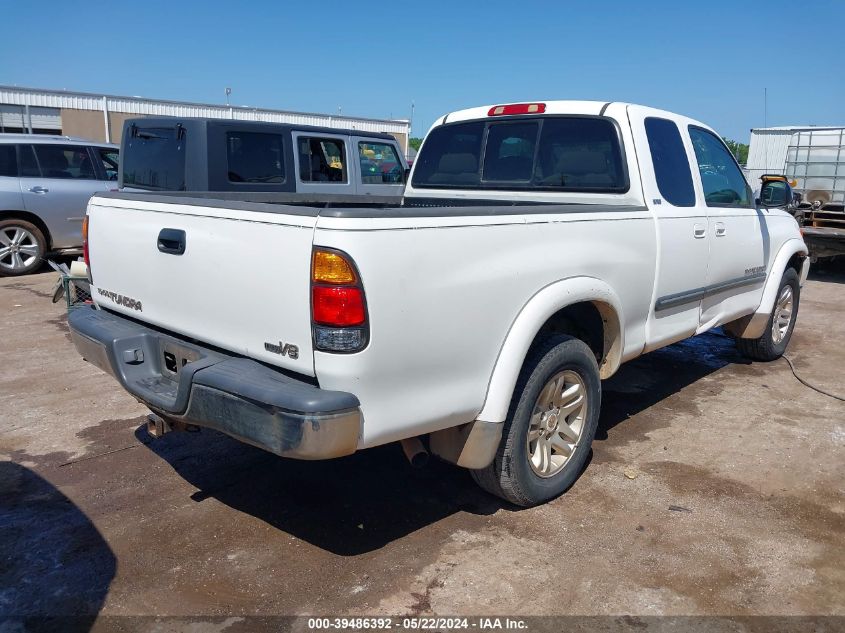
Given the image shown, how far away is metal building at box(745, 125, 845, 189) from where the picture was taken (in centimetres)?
1220

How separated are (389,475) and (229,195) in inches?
71.2

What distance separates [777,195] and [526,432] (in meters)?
3.40

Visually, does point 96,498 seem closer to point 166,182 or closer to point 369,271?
point 369,271

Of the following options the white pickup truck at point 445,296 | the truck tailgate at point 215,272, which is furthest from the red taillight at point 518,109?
the truck tailgate at point 215,272

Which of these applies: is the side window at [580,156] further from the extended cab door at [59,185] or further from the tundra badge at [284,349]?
the extended cab door at [59,185]

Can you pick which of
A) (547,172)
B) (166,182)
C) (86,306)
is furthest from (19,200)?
(547,172)

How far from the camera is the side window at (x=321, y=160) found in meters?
8.77

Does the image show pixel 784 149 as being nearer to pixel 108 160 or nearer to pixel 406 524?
pixel 108 160

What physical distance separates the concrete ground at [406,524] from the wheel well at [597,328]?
2.15 ft

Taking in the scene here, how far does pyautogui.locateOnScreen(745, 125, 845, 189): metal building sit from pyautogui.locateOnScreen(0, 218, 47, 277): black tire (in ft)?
40.2

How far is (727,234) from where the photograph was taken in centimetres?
489

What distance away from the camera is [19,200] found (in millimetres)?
9594

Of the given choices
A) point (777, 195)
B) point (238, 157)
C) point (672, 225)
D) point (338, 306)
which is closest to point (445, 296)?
point (338, 306)

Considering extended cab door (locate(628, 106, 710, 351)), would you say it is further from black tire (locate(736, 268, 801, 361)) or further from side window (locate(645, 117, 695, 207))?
black tire (locate(736, 268, 801, 361))
